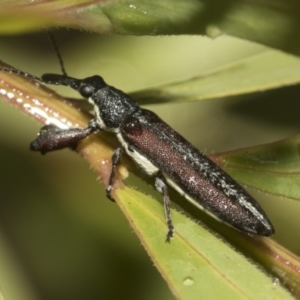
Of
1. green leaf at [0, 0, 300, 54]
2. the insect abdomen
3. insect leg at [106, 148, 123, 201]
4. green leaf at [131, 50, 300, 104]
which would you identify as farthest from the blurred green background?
green leaf at [0, 0, 300, 54]

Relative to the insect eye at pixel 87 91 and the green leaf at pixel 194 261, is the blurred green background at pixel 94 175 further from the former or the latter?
the green leaf at pixel 194 261

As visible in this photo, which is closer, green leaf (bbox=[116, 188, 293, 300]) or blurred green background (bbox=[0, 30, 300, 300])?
green leaf (bbox=[116, 188, 293, 300])

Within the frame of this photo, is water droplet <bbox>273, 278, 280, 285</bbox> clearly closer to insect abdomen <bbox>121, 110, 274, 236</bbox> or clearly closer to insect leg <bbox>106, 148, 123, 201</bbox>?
insect abdomen <bbox>121, 110, 274, 236</bbox>

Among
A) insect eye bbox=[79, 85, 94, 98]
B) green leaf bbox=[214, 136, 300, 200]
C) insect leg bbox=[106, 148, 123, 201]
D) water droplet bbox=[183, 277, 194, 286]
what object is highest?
insect eye bbox=[79, 85, 94, 98]

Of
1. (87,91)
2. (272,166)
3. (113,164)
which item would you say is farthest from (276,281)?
(87,91)

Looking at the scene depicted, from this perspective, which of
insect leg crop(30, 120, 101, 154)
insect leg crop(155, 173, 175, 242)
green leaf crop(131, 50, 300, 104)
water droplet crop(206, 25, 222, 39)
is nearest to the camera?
insect leg crop(155, 173, 175, 242)

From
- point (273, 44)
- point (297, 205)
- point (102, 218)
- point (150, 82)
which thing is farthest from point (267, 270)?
point (150, 82)

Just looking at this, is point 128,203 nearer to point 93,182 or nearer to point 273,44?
point 273,44
